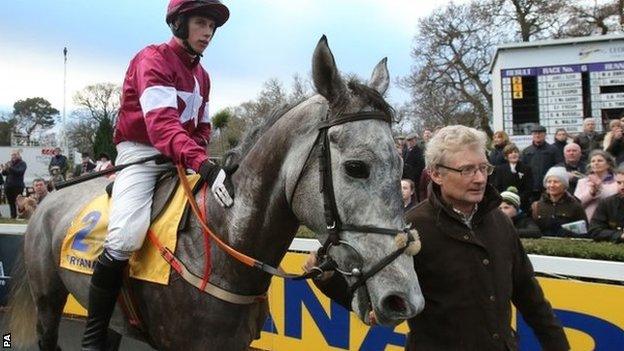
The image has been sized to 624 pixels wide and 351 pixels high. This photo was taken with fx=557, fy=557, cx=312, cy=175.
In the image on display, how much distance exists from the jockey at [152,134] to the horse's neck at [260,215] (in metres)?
0.10

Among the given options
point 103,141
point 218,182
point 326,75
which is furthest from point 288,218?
point 103,141

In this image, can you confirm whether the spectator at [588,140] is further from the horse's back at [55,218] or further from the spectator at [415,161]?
the horse's back at [55,218]

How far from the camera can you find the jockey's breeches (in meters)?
2.68

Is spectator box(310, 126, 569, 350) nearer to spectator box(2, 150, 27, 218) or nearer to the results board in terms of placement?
the results board

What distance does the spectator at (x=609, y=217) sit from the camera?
4512 millimetres

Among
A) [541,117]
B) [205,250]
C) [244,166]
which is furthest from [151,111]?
[541,117]

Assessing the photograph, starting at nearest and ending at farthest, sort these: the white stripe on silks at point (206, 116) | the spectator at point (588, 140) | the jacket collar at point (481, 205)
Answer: the jacket collar at point (481, 205) < the white stripe on silks at point (206, 116) < the spectator at point (588, 140)

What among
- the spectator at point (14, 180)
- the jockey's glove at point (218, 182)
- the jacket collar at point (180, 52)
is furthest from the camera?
the spectator at point (14, 180)

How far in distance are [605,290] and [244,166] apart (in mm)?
2533

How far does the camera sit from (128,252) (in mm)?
2727

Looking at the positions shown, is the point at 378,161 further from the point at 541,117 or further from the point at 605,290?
the point at 541,117

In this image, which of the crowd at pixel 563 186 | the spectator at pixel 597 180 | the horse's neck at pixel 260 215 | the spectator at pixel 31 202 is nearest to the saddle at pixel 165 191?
the horse's neck at pixel 260 215

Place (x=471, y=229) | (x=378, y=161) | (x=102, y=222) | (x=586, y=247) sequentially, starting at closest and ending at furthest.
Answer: (x=378, y=161) < (x=471, y=229) < (x=102, y=222) < (x=586, y=247)

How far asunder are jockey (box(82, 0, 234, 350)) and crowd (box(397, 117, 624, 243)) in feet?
4.56
